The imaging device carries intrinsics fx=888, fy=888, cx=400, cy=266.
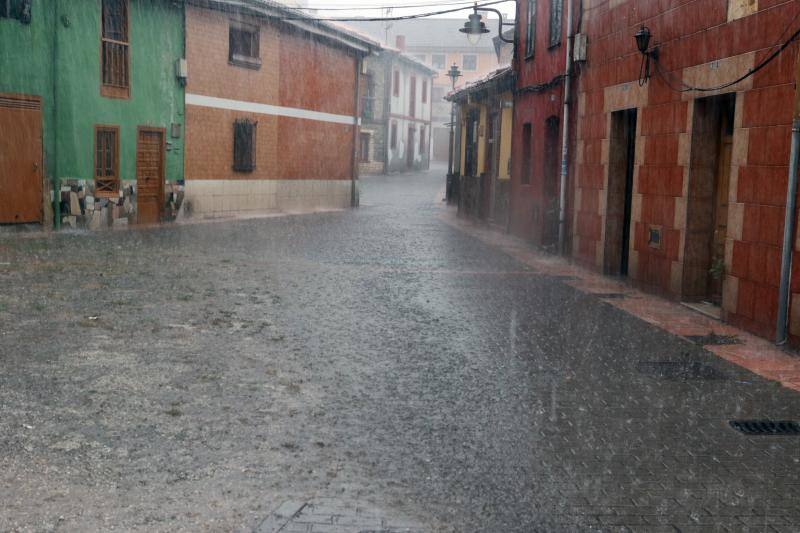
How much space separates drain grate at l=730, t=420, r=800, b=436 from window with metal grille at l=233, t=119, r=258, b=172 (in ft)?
65.7

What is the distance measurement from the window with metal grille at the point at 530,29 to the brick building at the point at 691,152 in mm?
4703

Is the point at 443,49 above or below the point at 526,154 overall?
above

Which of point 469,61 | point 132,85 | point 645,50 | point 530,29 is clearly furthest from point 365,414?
point 469,61

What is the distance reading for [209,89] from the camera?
23.0 m

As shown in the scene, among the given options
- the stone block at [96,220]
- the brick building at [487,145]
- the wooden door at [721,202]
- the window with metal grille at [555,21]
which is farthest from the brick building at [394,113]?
the wooden door at [721,202]

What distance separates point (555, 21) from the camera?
694 inches

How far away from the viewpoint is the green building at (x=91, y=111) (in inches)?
673

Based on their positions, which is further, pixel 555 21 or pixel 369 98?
pixel 369 98

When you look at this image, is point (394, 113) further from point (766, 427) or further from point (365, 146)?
point (766, 427)

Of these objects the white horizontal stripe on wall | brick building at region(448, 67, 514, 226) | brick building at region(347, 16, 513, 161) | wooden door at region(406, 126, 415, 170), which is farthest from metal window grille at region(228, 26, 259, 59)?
brick building at region(347, 16, 513, 161)

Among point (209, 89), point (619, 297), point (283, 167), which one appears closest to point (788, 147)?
point (619, 297)

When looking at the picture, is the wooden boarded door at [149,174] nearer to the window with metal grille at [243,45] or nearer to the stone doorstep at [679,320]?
the window with metal grille at [243,45]

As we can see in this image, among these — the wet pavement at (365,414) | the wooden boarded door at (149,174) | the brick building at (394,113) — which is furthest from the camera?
the brick building at (394,113)

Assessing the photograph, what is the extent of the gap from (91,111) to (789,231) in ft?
49.6
